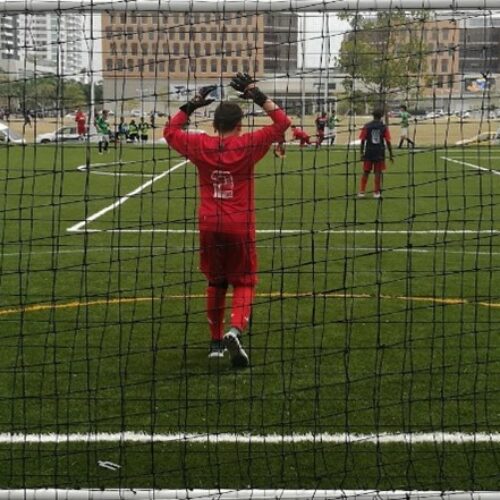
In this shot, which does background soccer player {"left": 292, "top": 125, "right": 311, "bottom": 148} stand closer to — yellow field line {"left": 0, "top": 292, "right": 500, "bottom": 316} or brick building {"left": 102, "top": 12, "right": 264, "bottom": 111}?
brick building {"left": 102, "top": 12, "right": 264, "bottom": 111}

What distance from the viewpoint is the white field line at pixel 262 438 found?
5535mm

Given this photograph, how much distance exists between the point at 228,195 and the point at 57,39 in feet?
5.91

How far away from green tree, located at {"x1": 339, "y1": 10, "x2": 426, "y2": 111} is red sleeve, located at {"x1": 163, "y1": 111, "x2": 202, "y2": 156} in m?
1.28

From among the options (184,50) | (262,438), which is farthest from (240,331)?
(184,50)

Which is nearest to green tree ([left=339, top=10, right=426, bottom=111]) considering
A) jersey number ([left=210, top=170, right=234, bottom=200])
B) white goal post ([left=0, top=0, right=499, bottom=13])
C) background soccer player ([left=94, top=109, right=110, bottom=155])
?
white goal post ([left=0, top=0, right=499, bottom=13])

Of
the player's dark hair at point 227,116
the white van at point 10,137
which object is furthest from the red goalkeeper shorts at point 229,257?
the white van at point 10,137

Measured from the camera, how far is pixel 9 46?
5848 millimetres

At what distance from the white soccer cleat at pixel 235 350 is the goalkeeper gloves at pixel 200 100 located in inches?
63.7

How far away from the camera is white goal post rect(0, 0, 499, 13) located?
5.20 metres

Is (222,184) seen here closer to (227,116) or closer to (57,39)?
(227,116)

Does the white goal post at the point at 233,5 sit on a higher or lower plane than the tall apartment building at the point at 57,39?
higher

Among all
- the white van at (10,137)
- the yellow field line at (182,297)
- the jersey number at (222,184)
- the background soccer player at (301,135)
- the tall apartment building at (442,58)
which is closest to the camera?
the tall apartment building at (442,58)

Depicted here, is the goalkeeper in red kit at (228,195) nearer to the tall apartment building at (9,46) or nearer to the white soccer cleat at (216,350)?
the white soccer cleat at (216,350)

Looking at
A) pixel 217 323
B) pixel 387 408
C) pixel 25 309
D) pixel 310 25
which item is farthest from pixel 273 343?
pixel 310 25
